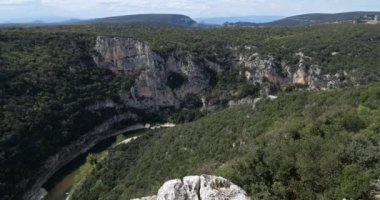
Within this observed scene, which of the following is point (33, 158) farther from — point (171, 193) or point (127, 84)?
point (171, 193)

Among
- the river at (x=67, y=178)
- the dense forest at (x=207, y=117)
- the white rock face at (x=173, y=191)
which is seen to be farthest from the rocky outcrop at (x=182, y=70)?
the white rock face at (x=173, y=191)

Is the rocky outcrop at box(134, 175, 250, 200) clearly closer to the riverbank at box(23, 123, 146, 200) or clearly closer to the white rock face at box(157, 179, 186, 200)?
the white rock face at box(157, 179, 186, 200)

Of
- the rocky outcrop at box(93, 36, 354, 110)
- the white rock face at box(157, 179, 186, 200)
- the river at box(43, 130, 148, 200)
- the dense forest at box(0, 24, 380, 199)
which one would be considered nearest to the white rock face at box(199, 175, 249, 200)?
the white rock face at box(157, 179, 186, 200)

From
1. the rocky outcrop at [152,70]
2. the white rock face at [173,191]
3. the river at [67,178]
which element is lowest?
the river at [67,178]

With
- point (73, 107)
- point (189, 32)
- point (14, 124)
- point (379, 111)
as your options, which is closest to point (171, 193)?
point (379, 111)

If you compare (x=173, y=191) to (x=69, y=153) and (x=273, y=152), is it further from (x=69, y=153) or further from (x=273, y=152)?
(x=69, y=153)

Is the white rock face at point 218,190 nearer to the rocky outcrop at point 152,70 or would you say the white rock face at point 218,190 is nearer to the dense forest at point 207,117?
the dense forest at point 207,117
